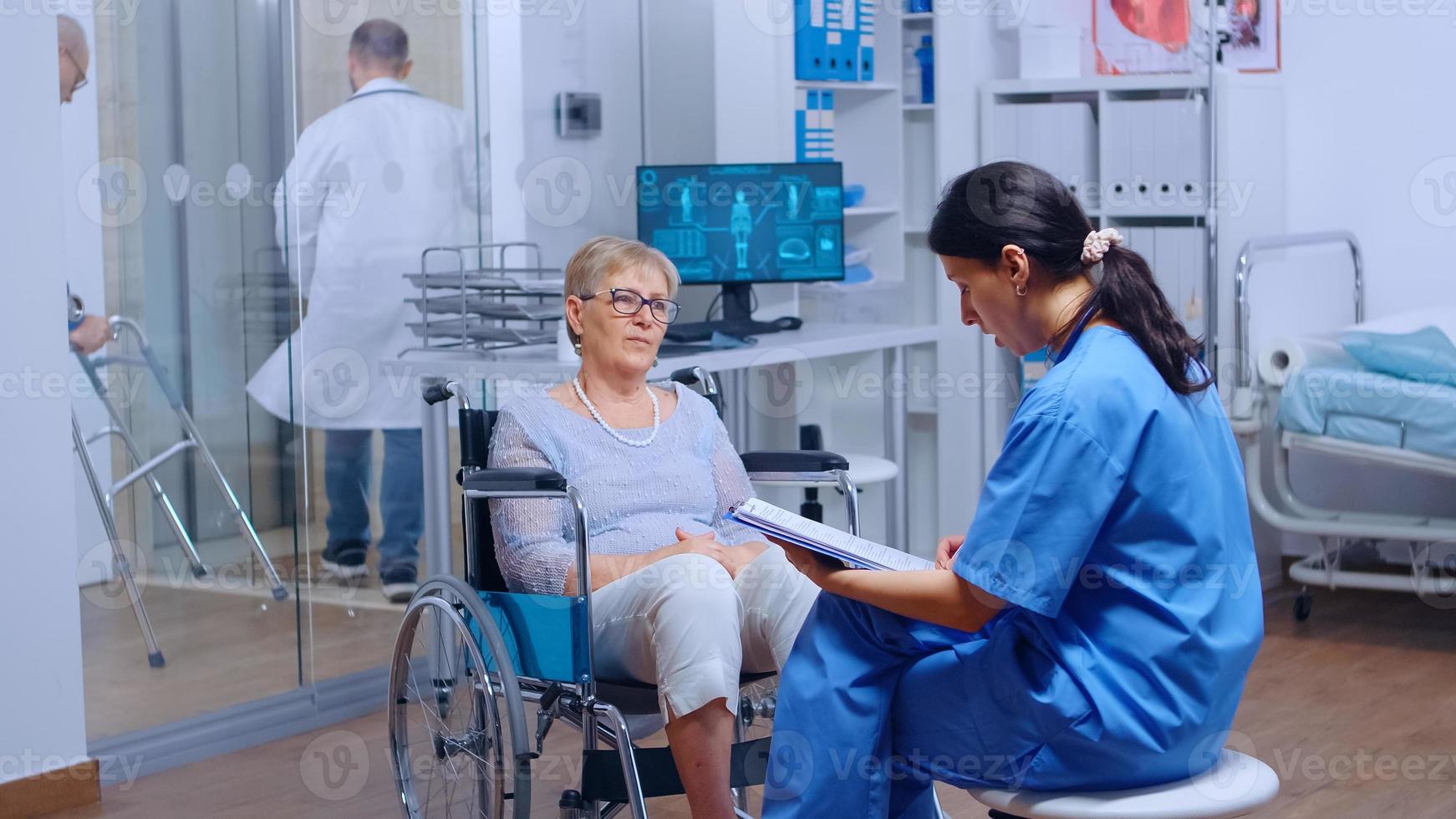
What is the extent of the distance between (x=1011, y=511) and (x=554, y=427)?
3.33ft

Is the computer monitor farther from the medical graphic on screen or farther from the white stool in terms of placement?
the white stool

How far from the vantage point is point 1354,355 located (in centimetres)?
403

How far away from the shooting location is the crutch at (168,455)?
3.10m

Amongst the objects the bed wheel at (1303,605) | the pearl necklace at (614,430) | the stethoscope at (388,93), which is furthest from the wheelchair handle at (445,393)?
the bed wheel at (1303,605)

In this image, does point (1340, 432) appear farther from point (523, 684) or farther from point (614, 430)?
point (523, 684)

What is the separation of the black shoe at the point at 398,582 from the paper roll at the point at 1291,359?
7.12 feet

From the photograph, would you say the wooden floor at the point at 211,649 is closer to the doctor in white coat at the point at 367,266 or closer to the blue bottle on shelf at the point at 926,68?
the doctor in white coat at the point at 367,266

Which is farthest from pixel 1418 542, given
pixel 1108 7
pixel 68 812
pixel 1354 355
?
pixel 68 812

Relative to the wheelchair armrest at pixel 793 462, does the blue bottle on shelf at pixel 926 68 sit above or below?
above

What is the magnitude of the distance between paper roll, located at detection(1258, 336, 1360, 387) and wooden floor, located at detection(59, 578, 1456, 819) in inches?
26.1

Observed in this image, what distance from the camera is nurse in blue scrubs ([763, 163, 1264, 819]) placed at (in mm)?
1587

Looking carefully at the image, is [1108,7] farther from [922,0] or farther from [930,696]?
[930,696]

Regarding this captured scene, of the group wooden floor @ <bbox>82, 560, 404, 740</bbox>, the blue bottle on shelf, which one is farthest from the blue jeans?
the blue bottle on shelf

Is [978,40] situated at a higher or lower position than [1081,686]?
higher
